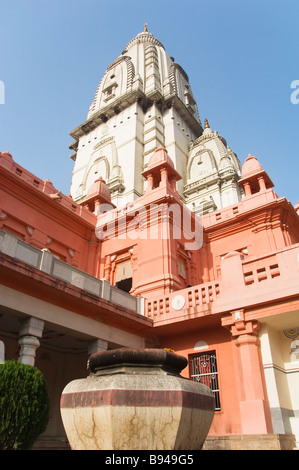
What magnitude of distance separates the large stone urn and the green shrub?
1705 millimetres

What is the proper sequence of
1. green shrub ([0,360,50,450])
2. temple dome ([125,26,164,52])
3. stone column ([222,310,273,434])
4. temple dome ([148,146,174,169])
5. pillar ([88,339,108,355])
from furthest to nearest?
temple dome ([125,26,164,52]) < temple dome ([148,146,174,169]) < pillar ([88,339,108,355]) < stone column ([222,310,273,434]) < green shrub ([0,360,50,450])

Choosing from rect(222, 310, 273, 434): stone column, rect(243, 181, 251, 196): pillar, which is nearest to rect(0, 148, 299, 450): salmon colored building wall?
rect(222, 310, 273, 434): stone column

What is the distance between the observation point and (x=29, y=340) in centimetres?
804

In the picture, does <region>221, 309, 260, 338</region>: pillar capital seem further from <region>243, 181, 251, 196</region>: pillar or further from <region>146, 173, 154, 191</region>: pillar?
<region>243, 181, 251, 196</region>: pillar

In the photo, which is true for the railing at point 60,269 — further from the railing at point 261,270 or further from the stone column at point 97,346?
the railing at point 261,270

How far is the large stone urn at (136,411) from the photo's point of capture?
11.6 feet

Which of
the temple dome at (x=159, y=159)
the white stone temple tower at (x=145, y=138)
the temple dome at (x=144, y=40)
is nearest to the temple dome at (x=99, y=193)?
the temple dome at (x=159, y=159)

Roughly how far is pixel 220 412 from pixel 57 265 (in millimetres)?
5802

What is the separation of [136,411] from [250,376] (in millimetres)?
5539

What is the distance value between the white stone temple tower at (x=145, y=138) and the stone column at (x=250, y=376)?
17719mm

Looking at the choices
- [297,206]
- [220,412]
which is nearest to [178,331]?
[220,412]

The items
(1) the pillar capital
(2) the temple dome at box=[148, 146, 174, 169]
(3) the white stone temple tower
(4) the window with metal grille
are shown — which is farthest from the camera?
(3) the white stone temple tower

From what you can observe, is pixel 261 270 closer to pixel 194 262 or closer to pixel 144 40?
pixel 194 262

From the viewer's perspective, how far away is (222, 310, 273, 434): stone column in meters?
7.79
